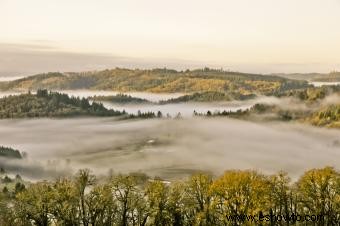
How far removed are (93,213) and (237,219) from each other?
113ft

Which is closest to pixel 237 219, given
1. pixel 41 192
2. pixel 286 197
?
pixel 286 197

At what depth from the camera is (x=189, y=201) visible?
4402 inches

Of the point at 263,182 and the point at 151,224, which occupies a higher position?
the point at 263,182

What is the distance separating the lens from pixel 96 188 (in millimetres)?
115250

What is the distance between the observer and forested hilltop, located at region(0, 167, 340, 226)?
106188 mm

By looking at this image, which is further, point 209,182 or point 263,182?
point 209,182

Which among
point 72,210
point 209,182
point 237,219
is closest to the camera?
point 237,219

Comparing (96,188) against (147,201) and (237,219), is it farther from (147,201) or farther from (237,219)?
(237,219)

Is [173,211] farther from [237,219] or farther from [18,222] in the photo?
[18,222]

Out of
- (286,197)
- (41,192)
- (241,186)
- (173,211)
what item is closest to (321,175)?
(286,197)

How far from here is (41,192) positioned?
111188 millimetres

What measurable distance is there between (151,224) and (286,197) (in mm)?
29585

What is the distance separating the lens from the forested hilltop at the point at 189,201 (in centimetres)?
10619

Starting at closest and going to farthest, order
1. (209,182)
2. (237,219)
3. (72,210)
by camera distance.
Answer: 1. (237,219)
2. (72,210)
3. (209,182)
